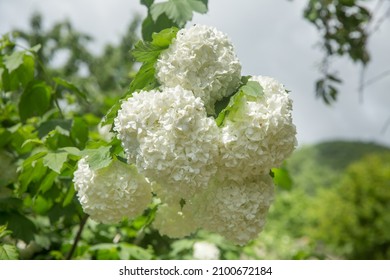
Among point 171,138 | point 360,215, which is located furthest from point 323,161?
point 171,138

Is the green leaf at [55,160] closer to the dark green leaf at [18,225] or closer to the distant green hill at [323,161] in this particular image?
the dark green leaf at [18,225]

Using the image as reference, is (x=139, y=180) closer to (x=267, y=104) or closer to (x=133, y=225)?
(x=267, y=104)

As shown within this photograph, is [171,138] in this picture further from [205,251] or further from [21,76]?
[205,251]

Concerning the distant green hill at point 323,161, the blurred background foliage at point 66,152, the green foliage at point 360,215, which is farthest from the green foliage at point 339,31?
the distant green hill at point 323,161

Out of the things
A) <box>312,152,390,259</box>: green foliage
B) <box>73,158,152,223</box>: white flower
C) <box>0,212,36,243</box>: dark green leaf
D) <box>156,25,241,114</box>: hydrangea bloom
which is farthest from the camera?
<box>312,152,390,259</box>: green foliage

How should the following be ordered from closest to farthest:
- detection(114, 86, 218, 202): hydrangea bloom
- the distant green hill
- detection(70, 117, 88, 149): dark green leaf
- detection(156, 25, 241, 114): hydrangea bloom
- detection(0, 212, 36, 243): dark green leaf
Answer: detection(114, 86, 218, 202): hydrangea bloom
detection(156, 25, 241, 114): hydrangea bloom
detection(0, 212, 36, 243): dark green leaf
detection(70, 117, 88, 149): dark green leaf
the distant green hill

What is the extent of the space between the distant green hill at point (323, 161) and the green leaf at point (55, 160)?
2829 cm

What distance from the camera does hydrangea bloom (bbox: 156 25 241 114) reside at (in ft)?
5.61

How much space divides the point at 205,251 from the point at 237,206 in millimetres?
1495

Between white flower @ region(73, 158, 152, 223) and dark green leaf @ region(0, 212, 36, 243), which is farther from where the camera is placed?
dark green leaf @ region(0, 212, 36, 243)

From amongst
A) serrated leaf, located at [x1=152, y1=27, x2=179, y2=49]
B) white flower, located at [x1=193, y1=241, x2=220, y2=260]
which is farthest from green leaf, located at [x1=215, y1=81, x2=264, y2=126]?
white flower, located at [x1=193, y1=241, x2=220, y2=260]

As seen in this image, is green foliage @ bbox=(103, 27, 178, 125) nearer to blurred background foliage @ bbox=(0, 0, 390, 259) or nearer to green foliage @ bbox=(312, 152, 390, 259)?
blurred background foliage @ bbox=(0, 0, 390, 259)

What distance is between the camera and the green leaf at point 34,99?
2486 mm

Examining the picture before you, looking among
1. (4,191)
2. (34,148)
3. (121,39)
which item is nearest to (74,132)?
(34,148)
